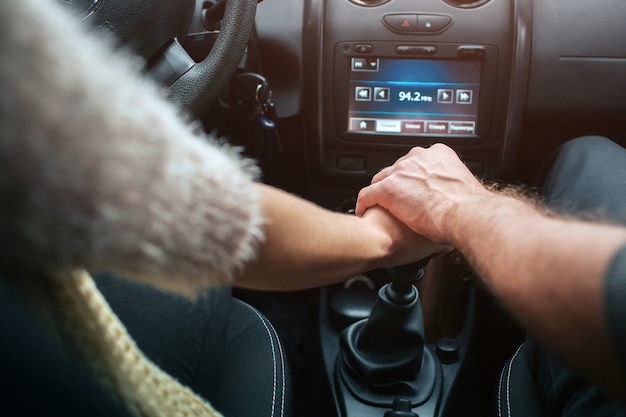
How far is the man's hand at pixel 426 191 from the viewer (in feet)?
2.23

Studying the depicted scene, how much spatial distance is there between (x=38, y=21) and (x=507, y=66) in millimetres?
1044

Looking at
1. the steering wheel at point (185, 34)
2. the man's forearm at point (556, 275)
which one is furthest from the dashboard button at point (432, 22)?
the man's forearm at point (556, 275)

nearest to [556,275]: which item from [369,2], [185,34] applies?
[185,34]

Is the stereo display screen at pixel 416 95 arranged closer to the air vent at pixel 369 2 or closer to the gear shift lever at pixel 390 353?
the air vent at pixel 369 2

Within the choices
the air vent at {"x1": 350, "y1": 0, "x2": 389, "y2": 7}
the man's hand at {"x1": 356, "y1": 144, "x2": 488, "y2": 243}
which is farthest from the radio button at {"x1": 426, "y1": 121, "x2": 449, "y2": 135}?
the man's hand at {"x1": 356, "y1": 144, "x2": 488, "y2": 243}

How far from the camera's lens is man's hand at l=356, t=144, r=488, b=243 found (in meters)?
0.68

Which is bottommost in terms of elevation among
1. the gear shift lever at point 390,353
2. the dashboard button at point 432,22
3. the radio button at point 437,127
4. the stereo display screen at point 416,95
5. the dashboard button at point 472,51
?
the gear shift lever at point 390,353

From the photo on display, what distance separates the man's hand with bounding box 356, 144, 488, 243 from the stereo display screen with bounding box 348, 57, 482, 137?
1.21 feet

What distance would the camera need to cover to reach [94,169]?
264mm

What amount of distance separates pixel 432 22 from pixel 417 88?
0.41 feet

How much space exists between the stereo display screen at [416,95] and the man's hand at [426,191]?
0.37 meters

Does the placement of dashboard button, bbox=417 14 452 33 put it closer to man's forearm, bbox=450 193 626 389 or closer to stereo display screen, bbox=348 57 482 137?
stereo display screen, bbox=348 57 482 137

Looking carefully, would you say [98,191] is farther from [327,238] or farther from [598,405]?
[598,405]

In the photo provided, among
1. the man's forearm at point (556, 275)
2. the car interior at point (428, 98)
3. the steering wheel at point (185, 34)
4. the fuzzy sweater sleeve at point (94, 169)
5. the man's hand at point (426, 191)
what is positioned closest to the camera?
the fuzzy sweater sleeve at point (94, 169)
